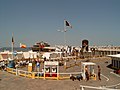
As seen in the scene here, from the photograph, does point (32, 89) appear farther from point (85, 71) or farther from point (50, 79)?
point (85, 71)

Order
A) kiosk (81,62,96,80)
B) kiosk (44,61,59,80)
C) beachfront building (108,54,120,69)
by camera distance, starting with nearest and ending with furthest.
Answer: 1. kiosk (81,62,96,80)
2. kiosk (44,61,59,80)
3. beachfront building (108,54,120,69)

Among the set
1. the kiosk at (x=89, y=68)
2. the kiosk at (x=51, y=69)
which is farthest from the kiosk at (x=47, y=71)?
the kiosk at (x=89, y=68)

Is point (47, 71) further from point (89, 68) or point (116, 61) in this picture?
A: point (116, 61)

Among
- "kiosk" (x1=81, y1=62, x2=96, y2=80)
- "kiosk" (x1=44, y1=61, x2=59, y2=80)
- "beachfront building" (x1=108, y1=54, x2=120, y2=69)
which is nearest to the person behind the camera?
"kiosk" (x1=81, y1=62, x2=96, y2=80)

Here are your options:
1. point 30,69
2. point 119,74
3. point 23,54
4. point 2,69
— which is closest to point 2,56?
point 23,54

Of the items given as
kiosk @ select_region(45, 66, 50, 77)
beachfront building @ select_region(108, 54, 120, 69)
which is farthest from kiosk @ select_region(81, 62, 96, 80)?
beachfront building @ select_region(108, 54, 120, 69)

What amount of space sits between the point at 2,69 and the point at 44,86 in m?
15.7

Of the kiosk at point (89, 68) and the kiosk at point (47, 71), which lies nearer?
the kiosk at point (89, 68)

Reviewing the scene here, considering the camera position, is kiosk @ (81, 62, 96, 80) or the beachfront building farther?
the beachfront building

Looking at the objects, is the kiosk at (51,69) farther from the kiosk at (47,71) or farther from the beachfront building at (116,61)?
the beachfront building at (116,61)

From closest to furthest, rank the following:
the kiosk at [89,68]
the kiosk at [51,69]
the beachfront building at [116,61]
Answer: the kiosk at [89,68], the kiosk at [51,69], the beachfront building at [116,61]

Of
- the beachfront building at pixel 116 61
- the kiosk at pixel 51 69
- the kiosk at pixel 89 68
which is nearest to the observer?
the kiosk at pixel 89 68

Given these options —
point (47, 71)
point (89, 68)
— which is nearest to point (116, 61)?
point (89, 68)

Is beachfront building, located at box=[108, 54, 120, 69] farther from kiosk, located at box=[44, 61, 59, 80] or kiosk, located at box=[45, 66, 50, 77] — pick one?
kiosk, located at box=[45, 66, 50, 77]
